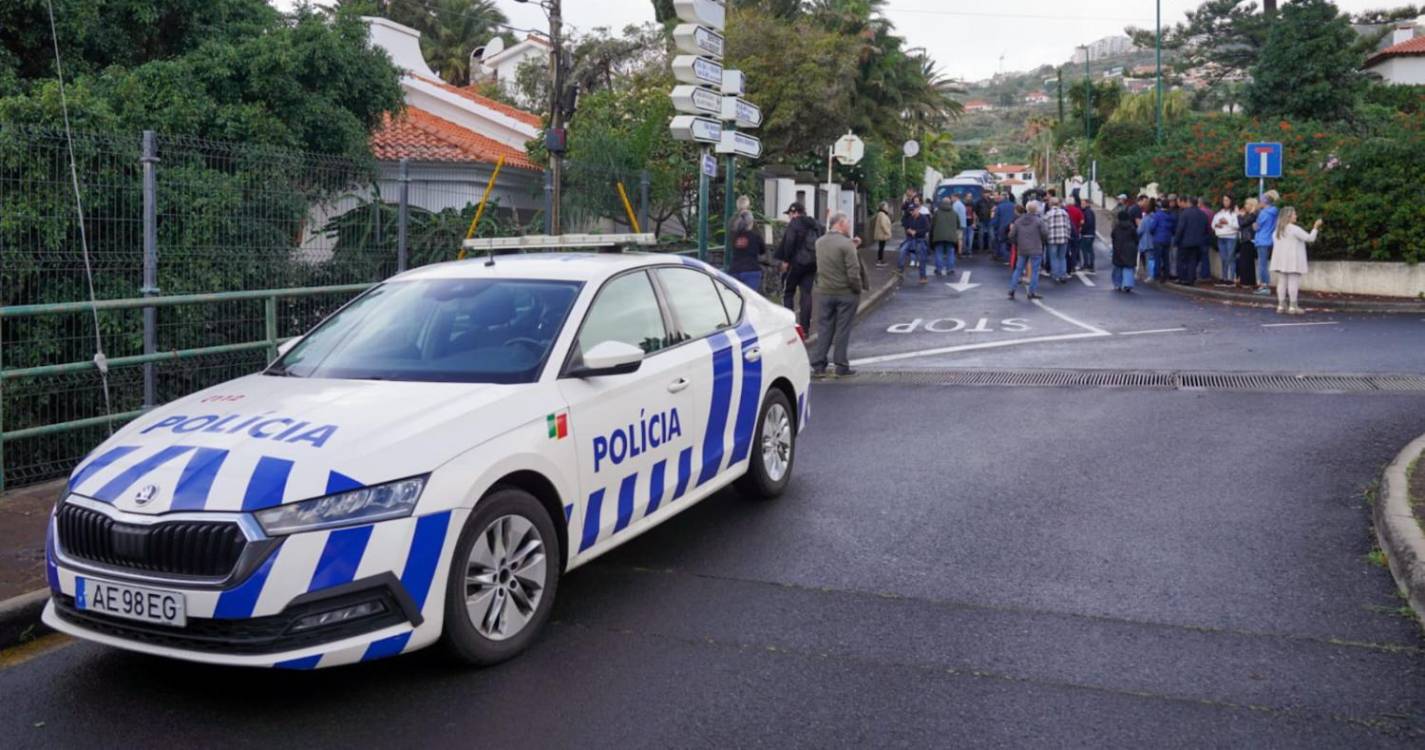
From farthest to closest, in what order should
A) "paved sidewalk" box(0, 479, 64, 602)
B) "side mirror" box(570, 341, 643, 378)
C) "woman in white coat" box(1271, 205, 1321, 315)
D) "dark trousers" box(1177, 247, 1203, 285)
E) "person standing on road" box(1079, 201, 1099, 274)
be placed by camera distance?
"person standing on road" box(1079, 201, 1099, 274)
"dark trousers" box(1177, 247, 1203, 285)
"woman in white coat" box(1271, 205, 1321, 315)
"paved sidewalk" box(0, 479, 64, 602)
"side mirror" box(570, 341, 643, 378)

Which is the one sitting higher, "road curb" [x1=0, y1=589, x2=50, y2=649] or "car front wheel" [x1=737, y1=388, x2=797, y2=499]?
"car front wheel" [x1=737, y1=388, x2=797, y2=499]

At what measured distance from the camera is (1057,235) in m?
24.5

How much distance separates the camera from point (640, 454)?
5875 mm

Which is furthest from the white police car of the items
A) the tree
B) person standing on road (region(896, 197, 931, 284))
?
the tree

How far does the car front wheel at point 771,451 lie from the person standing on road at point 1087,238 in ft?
71.8

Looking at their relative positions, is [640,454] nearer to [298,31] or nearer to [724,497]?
[724,497]

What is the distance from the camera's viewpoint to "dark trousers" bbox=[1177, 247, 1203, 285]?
77.9 ft

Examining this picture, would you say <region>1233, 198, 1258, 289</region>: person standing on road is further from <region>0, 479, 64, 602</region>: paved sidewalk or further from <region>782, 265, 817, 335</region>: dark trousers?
<region>0, 479, 64, 602</region>: paved sidewalk

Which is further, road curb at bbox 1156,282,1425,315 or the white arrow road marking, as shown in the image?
the white arrow road marking

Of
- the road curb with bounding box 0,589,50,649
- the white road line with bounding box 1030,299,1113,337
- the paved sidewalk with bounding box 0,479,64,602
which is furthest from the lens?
the white road line with bounding box 1030,299,1113,337

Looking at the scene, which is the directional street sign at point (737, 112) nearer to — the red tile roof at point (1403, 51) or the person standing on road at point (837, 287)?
the person standing on road at point (837, 287)

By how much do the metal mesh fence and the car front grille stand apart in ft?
12.1

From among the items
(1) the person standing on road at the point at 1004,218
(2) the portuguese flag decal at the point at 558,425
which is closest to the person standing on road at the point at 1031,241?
(1) the person standing on road at the point at 1004,218

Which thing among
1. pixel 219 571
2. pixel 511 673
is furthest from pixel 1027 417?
pixel 219 571
